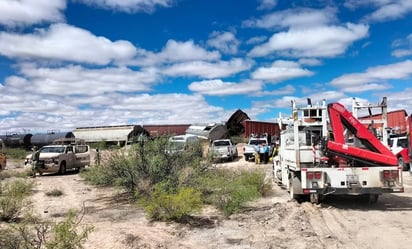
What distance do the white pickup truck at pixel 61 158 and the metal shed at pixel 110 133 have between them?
61.7ft

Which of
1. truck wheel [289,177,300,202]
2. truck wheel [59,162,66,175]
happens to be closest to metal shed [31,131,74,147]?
truck wheel [59,162,66,175]

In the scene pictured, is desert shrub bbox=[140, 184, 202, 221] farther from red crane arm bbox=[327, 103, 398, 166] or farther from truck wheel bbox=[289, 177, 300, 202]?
red crane arm bbox=[327, 103, 398, 166]

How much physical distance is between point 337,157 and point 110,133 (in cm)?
4039

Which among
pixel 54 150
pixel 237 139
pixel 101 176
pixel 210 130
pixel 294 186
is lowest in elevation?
pixel 294 186

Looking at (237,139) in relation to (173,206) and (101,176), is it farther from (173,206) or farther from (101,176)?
(173,206)

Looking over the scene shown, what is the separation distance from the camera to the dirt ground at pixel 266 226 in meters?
8.05

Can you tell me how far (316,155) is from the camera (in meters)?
12.1

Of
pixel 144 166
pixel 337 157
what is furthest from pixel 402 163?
pixel 144 166

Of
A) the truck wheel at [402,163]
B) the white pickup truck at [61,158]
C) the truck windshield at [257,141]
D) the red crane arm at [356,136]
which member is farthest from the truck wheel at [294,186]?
the truck windshield at [257,141]

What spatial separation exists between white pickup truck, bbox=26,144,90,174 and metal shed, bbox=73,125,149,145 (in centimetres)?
1881

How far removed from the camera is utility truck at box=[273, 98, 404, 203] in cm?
1144

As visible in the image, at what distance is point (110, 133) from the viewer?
49.7 metres

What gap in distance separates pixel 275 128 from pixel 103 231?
43426 millimetres

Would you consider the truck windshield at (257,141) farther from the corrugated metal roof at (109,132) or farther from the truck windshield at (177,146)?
the truck windshield at (177,146)
